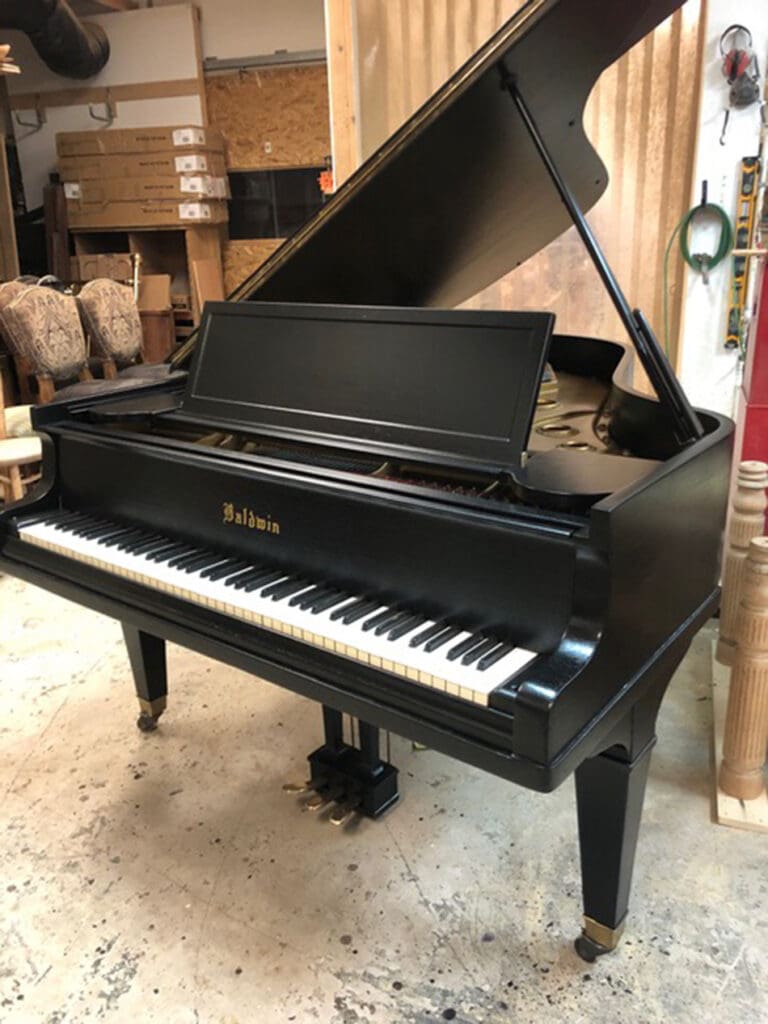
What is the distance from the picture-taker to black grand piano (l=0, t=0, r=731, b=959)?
121 cm

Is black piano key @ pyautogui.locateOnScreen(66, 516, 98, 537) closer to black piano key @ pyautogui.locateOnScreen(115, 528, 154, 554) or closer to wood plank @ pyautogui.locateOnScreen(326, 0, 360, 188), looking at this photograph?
black piano key @ pyautogui.locateOnScreen(115, 528, 154, 554)

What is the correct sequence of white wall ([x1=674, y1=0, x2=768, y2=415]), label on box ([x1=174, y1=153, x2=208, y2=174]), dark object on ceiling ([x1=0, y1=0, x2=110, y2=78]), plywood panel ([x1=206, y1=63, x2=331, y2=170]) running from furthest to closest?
plywood panel ([x1=206, y1=63, x2=331, y2=170]) < label on box ([x1=174, y1=153, x2=208, y2=174]) < dark object on ceiling ([x1=0, y1=0, x2=110, y2=78]) < white wall ([x1=674, y1=0, x2=768, y2=415])

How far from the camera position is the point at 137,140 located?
6.56m

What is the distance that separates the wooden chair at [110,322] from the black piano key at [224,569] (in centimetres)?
401

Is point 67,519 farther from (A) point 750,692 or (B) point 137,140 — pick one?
(B) point 137,140

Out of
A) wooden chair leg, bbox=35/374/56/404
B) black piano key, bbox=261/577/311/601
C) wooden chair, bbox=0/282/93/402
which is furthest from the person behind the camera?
wooden chair leg, bbox=35/374/56/404

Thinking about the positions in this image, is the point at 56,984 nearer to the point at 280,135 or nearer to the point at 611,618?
the point at 611,618

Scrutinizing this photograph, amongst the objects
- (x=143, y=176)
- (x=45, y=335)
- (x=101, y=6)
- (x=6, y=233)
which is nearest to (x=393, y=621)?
(x=45, y=335)

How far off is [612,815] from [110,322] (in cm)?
466

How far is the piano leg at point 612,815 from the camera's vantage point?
1432mm

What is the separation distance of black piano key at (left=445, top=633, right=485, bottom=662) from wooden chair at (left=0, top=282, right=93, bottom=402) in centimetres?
401

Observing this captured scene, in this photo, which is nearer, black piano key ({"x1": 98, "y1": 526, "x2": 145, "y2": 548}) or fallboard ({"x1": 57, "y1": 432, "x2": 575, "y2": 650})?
fallboard ({"x1": 57, "y1": 432, "x2": 575, "y2": 650})

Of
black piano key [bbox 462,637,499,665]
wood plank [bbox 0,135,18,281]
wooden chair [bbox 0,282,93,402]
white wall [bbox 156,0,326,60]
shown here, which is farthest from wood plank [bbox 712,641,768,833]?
wood plank [bbox 0,135,18,281]

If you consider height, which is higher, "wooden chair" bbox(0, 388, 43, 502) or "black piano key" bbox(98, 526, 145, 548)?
"black piano key" bbox(98, 526, 145, 548)
